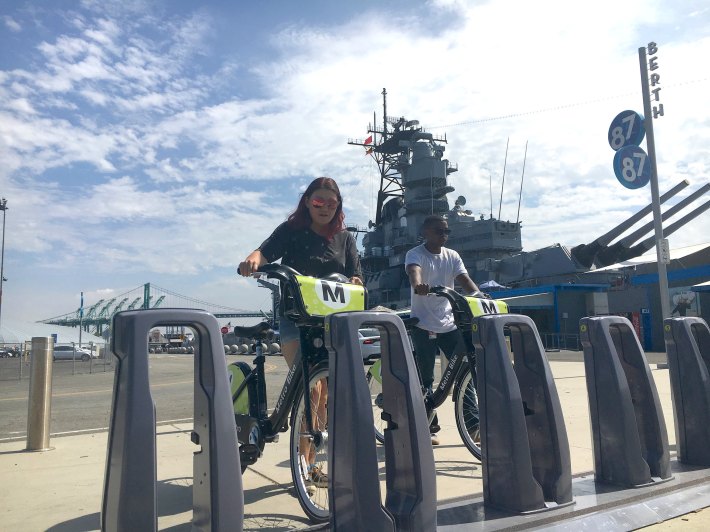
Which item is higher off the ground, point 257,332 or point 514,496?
point 257,332

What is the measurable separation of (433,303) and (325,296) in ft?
5.74

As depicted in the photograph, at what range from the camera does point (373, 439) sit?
2.30 m

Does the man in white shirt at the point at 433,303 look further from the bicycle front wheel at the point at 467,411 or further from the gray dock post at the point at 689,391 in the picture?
the gray dock post at the point at 689,391

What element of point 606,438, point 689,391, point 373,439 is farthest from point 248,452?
point 689,391

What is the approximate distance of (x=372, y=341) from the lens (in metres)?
3.67

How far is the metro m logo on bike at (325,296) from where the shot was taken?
293cm

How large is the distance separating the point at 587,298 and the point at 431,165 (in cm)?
1610

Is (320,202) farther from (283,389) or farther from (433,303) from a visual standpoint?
(433,303)

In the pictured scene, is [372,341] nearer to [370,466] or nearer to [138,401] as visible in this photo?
[370,466]

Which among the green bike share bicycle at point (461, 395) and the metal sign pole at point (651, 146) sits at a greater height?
the metal sign pole at point (651, 146)

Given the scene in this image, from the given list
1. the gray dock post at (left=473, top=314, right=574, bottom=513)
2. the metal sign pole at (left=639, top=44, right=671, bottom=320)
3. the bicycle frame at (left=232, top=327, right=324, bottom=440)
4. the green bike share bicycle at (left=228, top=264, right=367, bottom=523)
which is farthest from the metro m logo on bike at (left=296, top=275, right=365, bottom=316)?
the metal sign pole at (left=639, top=44, right=671, bottom=320)

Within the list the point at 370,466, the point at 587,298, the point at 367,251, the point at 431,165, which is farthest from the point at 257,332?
the point at 367,251

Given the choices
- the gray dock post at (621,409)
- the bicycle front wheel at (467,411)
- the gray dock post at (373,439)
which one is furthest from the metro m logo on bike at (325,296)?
the bicycle front wheel at (467,411)

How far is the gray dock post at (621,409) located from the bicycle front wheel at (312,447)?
5.01 ft
